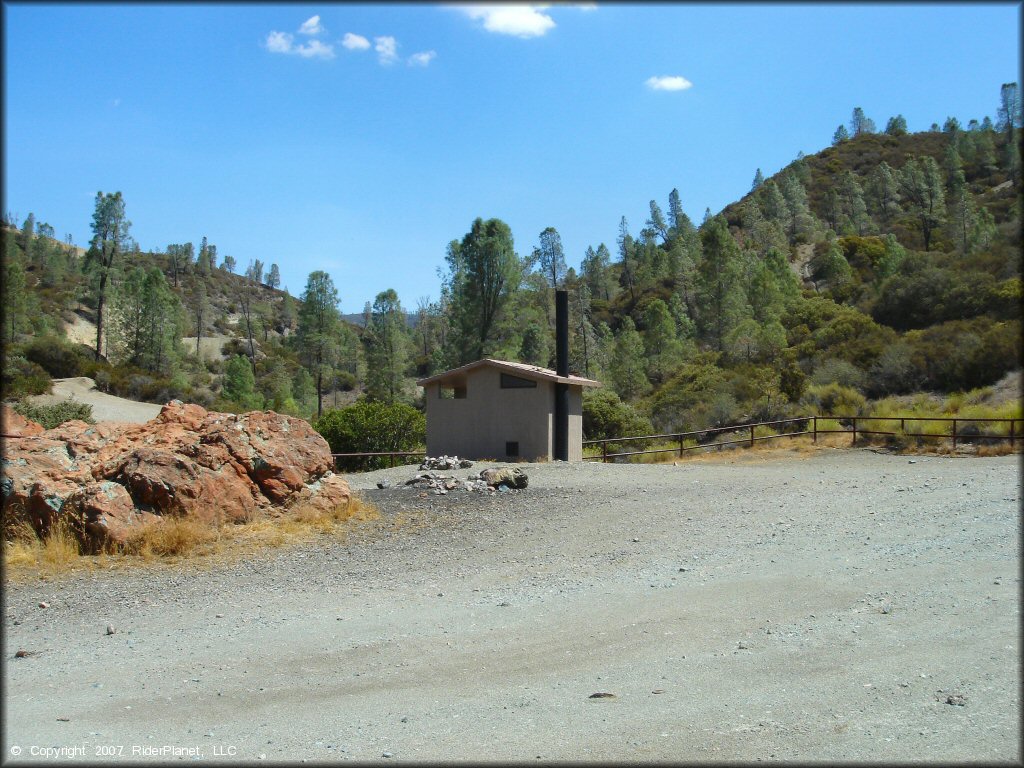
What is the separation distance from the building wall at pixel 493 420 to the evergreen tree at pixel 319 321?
108 ft

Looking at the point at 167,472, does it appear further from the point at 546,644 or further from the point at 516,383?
the point at 516,383

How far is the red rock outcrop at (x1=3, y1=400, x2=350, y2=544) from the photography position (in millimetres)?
9547

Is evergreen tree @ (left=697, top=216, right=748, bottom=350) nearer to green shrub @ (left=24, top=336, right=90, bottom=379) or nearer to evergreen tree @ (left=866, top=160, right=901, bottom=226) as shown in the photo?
evergreen tree @ (left=866, top=160, right=901, bottom=226)

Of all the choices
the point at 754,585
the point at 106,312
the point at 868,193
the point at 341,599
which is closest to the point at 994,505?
the point at 754,585

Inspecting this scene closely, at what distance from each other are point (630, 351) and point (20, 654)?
40314 millimetres

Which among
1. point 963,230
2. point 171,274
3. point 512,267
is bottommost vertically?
point 512,267

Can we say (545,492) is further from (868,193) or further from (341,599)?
(868,193)

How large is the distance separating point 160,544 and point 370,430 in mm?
15744

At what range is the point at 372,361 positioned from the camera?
187 ft

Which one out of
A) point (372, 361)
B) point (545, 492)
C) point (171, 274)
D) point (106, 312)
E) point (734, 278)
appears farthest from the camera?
point (171, 274)

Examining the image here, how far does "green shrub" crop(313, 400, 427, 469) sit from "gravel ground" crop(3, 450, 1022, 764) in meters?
14.0

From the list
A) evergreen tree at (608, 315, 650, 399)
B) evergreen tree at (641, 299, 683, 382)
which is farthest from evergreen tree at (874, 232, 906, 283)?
evergreen tree at (608, 315, 650, 399)

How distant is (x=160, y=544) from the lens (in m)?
9.33

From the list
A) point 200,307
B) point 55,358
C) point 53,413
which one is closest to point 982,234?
point 53,413
